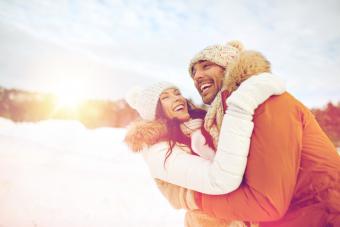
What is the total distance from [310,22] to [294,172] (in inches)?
58.5

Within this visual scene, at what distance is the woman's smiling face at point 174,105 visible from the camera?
116cm

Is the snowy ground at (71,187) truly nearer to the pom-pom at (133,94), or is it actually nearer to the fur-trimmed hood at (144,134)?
the pom-pom at (133,94)

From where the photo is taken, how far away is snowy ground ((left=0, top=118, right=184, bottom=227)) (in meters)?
1.96

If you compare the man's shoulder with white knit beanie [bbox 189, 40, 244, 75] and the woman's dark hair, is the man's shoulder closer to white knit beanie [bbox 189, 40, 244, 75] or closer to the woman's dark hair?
the woman's dark hair

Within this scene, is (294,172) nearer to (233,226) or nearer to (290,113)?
(290,113)

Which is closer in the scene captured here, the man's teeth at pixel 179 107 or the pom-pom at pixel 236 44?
the man's teeth at pixel 179 107

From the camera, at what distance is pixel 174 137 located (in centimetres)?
108

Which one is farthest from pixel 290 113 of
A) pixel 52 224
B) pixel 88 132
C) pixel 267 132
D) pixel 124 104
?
pixel 124 104

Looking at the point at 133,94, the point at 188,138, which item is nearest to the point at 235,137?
the point at 188,138

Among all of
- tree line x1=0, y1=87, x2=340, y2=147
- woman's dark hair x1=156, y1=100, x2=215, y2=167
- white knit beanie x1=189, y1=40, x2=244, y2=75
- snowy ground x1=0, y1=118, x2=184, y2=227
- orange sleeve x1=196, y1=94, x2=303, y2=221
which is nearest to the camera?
orange sleeve x1=196, y1=94, x2=303, y2=221

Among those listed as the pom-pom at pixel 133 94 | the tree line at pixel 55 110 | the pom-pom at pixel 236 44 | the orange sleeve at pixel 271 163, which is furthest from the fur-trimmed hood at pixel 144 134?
the tree line at pixel 55 110

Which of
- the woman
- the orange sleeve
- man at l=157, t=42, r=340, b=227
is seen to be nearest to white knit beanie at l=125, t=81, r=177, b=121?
the woman

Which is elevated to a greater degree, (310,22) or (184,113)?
(310,22)

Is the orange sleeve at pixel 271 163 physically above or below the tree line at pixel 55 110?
above
